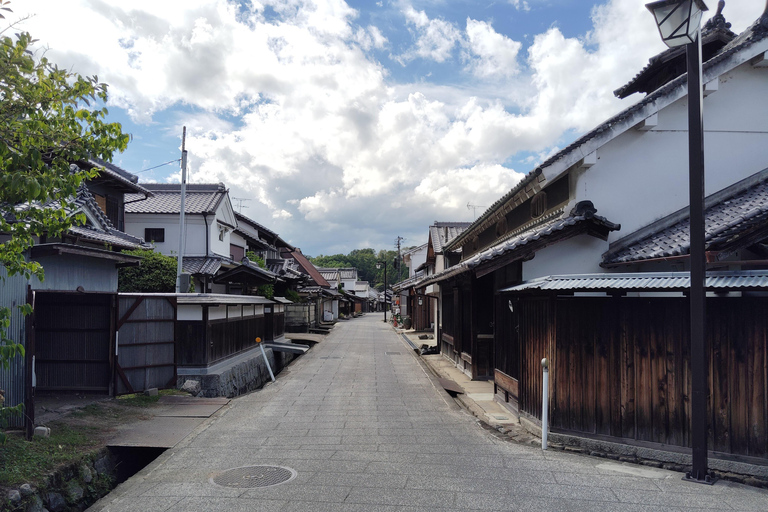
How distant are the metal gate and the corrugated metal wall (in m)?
3.85

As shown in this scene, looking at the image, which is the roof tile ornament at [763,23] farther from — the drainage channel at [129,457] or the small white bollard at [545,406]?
the drainage channel at [129,457]

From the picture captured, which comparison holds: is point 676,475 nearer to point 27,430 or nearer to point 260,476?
point 260,476

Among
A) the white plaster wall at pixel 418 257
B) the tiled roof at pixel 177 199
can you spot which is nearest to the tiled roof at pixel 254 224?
the tiled roof at pixel 177 199

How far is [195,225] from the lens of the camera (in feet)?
83.1

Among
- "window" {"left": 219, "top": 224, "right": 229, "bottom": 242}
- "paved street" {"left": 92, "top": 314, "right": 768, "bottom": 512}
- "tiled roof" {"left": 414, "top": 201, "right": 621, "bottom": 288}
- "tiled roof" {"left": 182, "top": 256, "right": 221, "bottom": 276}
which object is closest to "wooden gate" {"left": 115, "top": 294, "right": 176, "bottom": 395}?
"paved street" {"left": 92, "top": 314, "right": 768, "bottom": 512}

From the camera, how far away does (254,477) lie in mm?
6848

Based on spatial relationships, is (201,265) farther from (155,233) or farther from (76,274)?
(76,274)

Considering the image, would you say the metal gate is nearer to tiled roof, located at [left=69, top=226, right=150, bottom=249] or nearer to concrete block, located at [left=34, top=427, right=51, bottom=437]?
tiled roof, located at [left=69, top=226, right=150, bottom=249]

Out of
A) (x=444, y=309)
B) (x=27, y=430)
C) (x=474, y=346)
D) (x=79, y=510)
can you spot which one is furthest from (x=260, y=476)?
(x=444, y=309)

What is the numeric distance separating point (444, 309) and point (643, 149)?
13.7 metres

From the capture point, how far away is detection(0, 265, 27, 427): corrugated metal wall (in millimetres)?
7996

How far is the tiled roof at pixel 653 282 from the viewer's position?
6396 mm

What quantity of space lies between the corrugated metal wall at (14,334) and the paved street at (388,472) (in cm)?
263

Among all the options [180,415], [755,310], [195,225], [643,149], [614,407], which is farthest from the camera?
[195,225]
